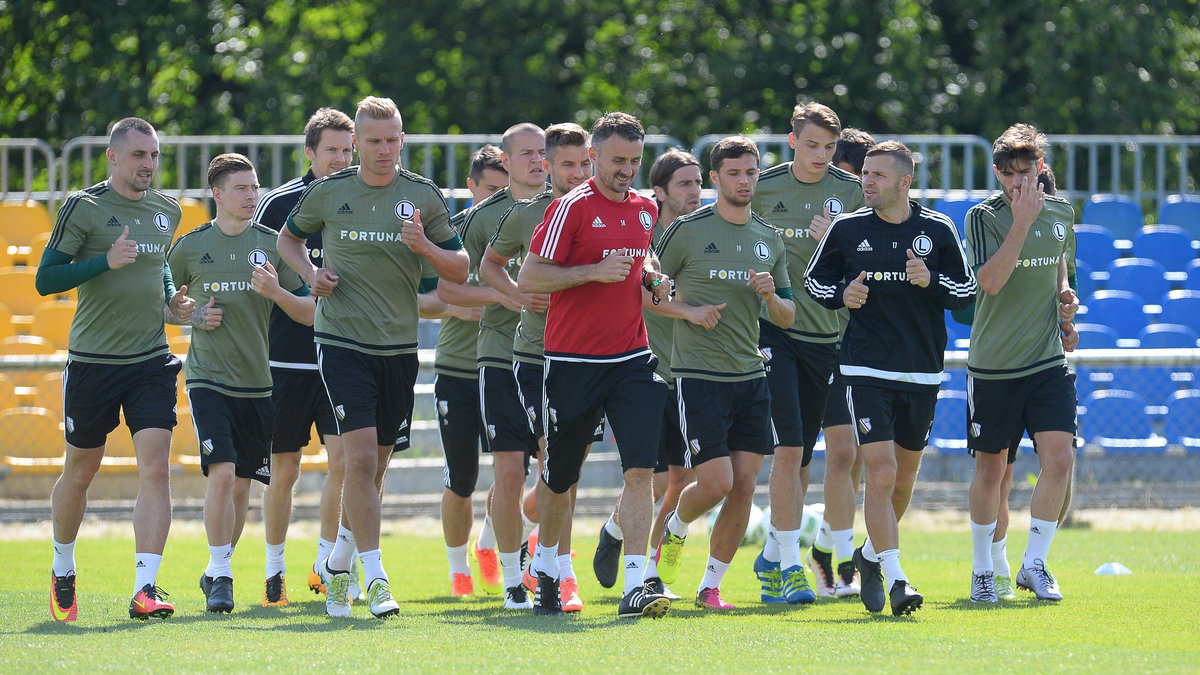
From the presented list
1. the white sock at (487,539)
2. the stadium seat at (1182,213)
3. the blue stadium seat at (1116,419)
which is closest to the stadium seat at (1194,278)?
the stadium seat at (1182,213)

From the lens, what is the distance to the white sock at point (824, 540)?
924 centimetres

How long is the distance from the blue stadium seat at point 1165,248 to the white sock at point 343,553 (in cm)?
1187

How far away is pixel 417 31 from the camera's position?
83.9ft

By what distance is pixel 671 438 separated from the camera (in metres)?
9.55

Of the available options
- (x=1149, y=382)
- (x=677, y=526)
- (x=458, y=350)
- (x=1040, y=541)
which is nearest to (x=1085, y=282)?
(x=1149, y=382)

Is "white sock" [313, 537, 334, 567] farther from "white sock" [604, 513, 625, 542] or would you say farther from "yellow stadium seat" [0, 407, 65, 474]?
"yellow stadium seat" [0, 407, 65, 474]

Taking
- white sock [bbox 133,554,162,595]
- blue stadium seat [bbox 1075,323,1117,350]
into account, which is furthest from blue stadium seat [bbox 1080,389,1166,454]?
white sock [bbox 133,554,162,595]

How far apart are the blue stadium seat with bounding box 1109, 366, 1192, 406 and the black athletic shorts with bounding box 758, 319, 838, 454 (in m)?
7.23

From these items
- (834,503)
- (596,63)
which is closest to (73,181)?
(596,63)

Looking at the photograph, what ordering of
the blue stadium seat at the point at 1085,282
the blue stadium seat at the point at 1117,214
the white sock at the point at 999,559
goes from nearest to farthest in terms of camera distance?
the white sock at the point at 999,559 < the blue stadium seat at the point at 1085,282 < the blue stadium seat at the point at 1117,214

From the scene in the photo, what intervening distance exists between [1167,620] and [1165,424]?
821 cm

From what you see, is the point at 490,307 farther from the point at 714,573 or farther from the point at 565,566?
the point at 714,573

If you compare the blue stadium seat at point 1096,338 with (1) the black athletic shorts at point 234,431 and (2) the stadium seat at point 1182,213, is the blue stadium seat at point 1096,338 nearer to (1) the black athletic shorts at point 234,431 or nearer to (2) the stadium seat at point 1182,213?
(2) the stadium seat at point 1182,213

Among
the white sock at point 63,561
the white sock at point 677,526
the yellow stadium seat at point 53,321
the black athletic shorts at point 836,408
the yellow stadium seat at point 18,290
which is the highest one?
the yellow stadium seat at point 18,290
